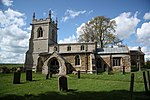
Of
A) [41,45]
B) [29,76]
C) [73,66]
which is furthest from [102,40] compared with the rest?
[29,76]

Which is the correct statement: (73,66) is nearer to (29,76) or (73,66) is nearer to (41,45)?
(41,45)

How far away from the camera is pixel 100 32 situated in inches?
1699

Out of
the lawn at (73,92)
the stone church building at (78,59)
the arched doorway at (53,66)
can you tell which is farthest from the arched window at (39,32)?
the lawn at (73,92)

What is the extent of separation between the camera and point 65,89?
41.1 ft

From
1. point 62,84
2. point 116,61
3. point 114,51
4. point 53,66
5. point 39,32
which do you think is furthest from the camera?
point 39,32

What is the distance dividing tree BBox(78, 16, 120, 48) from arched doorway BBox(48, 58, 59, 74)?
40.3 ft

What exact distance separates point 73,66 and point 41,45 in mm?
10403

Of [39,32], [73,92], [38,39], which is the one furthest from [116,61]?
[73,92]

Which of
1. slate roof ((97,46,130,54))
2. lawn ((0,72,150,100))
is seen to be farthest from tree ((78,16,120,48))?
lawn ((0,72,150,100))

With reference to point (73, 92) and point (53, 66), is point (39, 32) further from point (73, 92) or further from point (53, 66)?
point (73, 92)

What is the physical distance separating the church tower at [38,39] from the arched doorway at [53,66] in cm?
546

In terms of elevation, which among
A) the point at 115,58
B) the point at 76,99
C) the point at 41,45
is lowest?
the point at 76,99

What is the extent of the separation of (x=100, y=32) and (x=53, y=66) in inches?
605

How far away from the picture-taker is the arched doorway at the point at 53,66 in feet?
113
